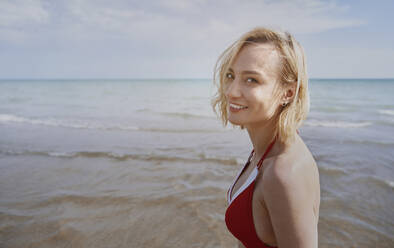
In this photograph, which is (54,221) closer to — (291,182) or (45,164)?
(45,164)

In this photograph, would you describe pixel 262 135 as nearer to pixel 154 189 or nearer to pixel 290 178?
pixel 290 178

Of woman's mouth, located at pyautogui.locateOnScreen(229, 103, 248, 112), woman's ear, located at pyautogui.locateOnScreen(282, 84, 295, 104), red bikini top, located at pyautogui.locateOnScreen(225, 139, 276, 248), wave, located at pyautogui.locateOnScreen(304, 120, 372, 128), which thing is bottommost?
wave, located at pyautogui.locateOnScreen(304, 120, 372, 128)

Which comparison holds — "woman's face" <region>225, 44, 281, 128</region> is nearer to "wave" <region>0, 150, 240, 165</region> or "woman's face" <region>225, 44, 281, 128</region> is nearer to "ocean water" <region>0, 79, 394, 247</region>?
"ocean water" <region>0, 79, 394, 247</region>

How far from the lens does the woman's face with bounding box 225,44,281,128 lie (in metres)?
1.36

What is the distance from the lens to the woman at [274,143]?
1.13 m

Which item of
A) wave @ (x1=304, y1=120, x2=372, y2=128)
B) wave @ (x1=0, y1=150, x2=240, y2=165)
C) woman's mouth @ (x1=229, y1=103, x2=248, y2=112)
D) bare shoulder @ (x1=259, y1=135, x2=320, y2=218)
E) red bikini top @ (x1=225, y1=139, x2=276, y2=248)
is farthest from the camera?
wave @ (x1=304, y1=120, x2=372, y2=128)


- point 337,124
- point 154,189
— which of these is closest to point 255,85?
point 154,189

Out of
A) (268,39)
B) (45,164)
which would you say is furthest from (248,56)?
(45,164)

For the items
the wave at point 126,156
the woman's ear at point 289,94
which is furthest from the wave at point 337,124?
the woman's ear at point 289,94

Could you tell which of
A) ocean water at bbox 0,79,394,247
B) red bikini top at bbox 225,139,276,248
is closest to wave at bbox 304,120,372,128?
ocean water at bbox 0,79,394,247

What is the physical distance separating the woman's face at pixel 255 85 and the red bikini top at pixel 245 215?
0.69 feet

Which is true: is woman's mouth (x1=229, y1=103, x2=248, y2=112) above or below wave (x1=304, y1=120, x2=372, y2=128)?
above

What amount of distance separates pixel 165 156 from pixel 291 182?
637cm

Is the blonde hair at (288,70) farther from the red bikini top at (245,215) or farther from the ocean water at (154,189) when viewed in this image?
the ocean water at (154,189)
